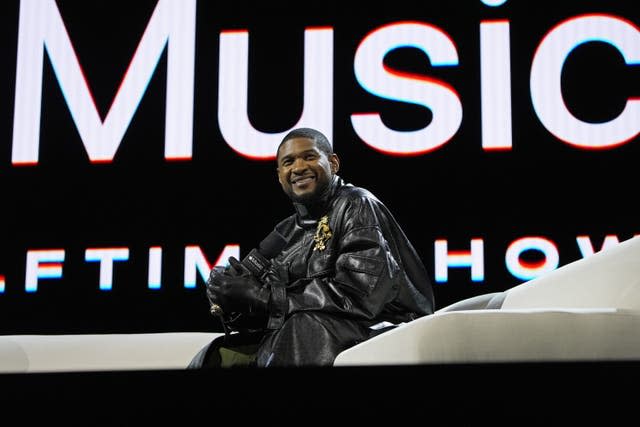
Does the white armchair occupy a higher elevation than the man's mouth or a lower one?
lower

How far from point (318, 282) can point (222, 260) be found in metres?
1.89

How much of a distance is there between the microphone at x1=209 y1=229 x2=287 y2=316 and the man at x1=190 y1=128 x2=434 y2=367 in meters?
0.01

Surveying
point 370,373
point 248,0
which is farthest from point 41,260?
point 370,373

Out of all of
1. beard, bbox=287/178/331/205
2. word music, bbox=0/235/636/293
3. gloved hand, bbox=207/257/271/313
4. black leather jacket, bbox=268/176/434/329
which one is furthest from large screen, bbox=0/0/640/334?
gloved hand, bbox=207/257/271/313

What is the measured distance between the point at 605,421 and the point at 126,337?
79.5 inches

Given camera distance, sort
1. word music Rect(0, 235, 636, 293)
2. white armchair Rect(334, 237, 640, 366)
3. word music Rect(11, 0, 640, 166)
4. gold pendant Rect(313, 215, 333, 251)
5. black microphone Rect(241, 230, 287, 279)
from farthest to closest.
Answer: word music Rect(11, 0, 640, 166)
word music Rect(0, 235, 636, 293)
black microphone Rect(241, 230, 287, 279)
gold pendant Rect(313, 215, 333, 251)
white armchair Rect(334, 237, 640, 366)

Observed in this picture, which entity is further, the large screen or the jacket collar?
the large screen

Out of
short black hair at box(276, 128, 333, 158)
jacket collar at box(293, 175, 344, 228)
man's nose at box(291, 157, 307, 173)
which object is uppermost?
short black hair at box(276, 128, 333, 158)

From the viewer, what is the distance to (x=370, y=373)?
4.06ft

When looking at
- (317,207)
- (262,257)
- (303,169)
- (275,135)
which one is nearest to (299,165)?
(303,169)

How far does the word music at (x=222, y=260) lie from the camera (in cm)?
421

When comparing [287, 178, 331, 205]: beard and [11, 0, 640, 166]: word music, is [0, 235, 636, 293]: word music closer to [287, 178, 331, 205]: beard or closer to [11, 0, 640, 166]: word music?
[11, 0, 640, 166]: word music

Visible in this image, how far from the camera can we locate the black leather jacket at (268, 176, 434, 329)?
2.63m

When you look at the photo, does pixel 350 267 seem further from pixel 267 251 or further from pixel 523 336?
pixel 523 336
